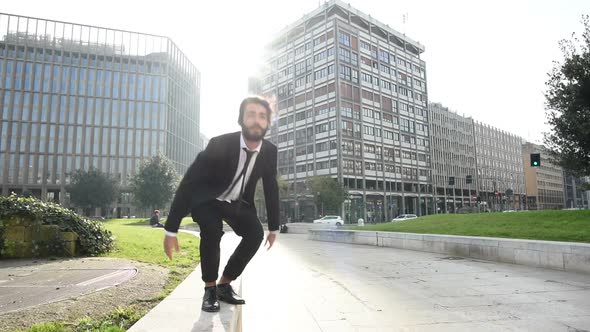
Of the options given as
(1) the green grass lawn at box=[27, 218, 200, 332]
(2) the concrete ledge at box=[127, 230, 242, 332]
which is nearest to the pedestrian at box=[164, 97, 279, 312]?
(2) the concrete ledge at box=[127, 230, 242, 332]

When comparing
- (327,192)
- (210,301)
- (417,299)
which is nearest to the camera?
(210,301)

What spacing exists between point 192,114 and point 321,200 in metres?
59.2

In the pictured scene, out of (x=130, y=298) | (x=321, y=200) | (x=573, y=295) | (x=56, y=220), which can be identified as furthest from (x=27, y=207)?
(x=321, y=200)

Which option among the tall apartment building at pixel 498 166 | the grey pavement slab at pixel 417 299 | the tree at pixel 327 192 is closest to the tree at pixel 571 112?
the grey pavement slab at pixel 417 299

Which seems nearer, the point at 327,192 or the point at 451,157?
the point at 327,192

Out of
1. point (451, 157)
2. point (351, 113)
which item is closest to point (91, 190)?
point (351, 113)

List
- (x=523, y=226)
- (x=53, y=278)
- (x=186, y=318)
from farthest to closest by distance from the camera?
(x=523, y=226), (x=53, y=278), (x=186, y=318)

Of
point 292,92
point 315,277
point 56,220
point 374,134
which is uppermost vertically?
point 292,92

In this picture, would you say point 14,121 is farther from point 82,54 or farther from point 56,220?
point 56,220

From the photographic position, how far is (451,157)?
90.1 metres

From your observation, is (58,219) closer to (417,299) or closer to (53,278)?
(53,278)

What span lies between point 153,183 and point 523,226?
4015cm

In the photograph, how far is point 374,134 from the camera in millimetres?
65750

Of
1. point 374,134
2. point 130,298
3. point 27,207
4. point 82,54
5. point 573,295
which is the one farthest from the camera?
point 82,54
